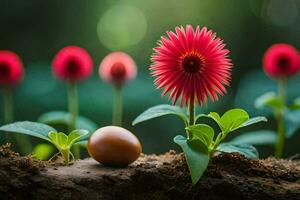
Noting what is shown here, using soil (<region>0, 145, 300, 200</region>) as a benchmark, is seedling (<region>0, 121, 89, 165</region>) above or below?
above

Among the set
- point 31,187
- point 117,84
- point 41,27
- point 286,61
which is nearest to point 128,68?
point 117,84

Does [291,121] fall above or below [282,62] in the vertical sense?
below

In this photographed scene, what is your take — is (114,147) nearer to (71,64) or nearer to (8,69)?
(71,64)

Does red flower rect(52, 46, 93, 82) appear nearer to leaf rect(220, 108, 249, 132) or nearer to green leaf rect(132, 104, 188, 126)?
green leaf rect(132, 104, 188, 126)

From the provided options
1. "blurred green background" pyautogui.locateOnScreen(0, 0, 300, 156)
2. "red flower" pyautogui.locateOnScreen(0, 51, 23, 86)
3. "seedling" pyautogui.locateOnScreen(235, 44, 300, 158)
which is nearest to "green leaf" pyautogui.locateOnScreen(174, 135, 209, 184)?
"seedling" pyautogui.locateOnScreen(235, 44, 300, 158)

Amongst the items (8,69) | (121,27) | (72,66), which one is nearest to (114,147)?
(72,66)

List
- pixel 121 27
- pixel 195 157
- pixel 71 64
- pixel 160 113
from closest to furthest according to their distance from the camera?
pixel 195 157
pixel 160 113
pixel 71 64
pixel 121 27

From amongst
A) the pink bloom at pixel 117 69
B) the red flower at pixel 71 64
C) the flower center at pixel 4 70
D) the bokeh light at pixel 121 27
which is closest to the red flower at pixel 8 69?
the flower center at pixel 4 70

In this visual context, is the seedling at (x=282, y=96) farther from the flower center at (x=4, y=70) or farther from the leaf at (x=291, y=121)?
the flower center at (x=4, y=70)
